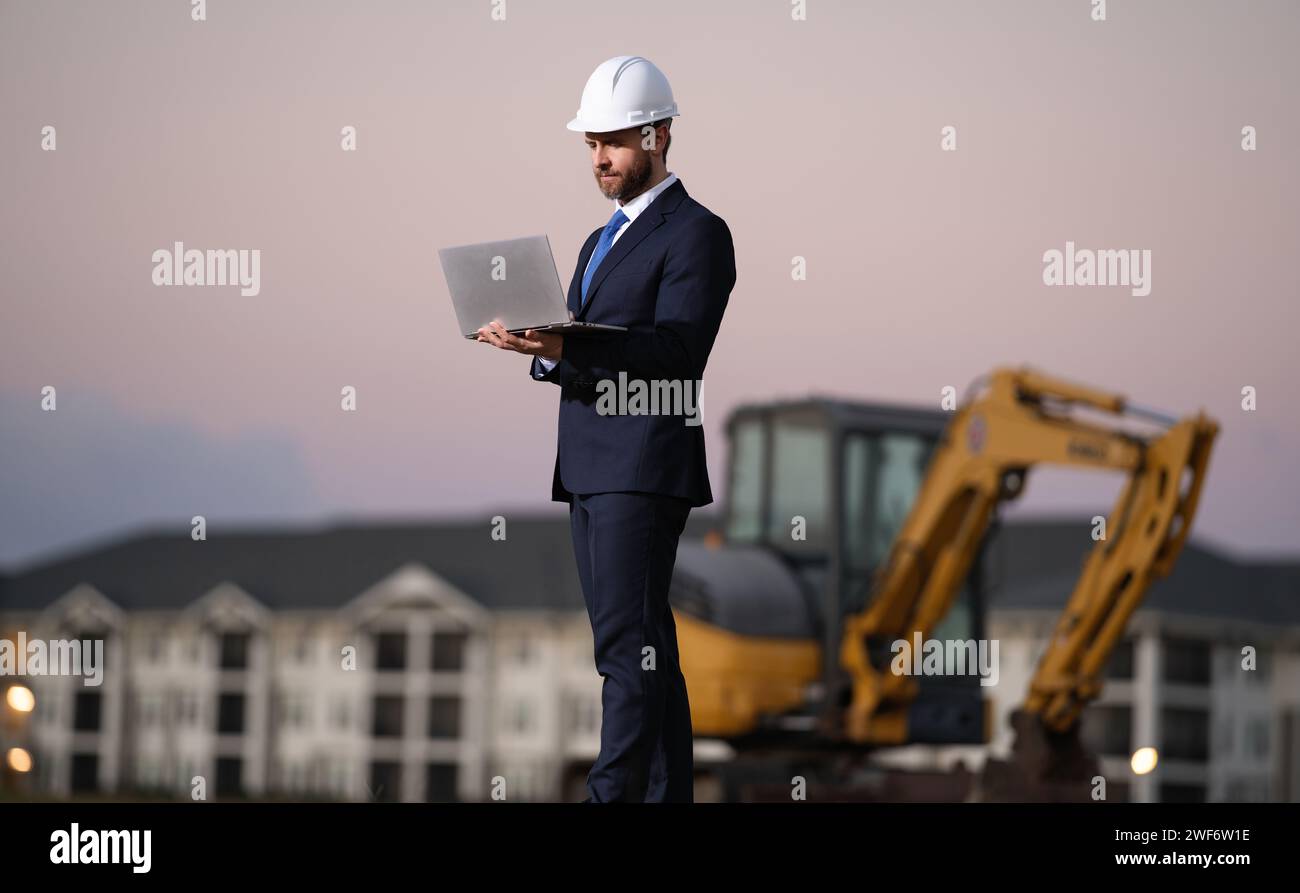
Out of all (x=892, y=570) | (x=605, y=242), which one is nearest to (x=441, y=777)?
(x=892, y=570)

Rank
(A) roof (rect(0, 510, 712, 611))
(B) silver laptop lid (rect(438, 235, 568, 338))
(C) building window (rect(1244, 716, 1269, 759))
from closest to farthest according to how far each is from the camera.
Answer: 1. (B) silver laptop lid (rect(438, 235, 568, 338))
2. (C) building window (rect(1244, 716, 1269, 759))
3. (A) roof (rect(0, 510, 712, 611))

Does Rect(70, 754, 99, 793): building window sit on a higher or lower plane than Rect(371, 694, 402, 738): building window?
lower

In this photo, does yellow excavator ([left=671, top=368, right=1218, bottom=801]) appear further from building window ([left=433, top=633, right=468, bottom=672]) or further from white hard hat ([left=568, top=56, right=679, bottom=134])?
building window ([left=433, top=633, right=468, bottom=672])

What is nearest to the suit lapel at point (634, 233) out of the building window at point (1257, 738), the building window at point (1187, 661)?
the building window at point (1187, 661)

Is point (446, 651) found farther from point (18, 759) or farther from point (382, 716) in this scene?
point (18, 759)

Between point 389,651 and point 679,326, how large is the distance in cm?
6408

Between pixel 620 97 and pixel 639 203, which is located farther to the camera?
pixel 639 203

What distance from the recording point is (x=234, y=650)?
69.6 metres

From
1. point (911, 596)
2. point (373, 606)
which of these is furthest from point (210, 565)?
point (911, 596)

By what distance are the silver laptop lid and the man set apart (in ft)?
0.15

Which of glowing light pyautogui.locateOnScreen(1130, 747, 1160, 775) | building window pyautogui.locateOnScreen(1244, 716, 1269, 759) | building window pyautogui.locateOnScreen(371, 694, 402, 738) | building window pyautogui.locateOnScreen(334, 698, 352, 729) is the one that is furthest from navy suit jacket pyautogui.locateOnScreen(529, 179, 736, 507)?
building window pyautogui.locateOnScreen(334, 698, 352, 729)

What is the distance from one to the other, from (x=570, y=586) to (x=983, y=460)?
175 feet

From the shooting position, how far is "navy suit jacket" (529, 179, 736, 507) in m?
4.02
